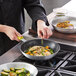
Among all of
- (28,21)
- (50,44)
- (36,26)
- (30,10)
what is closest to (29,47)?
(50,44)

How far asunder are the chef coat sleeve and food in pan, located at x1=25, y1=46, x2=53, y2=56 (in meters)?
0.35

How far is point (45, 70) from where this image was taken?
1471 millimetres

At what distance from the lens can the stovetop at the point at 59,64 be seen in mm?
1456

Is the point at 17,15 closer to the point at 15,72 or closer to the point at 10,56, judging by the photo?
the point at 10,56

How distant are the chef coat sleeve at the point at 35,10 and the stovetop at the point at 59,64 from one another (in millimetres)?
390

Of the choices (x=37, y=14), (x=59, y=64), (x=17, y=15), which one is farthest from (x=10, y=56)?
(x=17, y=15)

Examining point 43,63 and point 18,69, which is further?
point 43,63

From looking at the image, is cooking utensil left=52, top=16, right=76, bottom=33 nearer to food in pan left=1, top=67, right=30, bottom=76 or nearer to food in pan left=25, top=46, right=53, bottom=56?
food in pan left=25, top=46, right=53, bottom=56

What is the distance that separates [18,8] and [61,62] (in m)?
0.88

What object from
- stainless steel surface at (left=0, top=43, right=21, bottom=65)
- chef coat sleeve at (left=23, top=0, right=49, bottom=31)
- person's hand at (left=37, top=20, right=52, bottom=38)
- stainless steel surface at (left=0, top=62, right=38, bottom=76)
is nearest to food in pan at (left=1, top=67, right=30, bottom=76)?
stainless steel surface at (left=0, top=62, right=38, bottom=76)

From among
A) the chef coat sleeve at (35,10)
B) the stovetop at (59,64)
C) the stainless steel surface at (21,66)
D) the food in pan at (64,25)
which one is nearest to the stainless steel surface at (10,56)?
the stovetop at (59,64)

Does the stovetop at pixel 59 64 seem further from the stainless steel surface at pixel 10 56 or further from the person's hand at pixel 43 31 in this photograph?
the person's hand at pixel 43 31

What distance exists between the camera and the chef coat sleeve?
2041mm

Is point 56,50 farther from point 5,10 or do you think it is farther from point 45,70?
point 5,10
